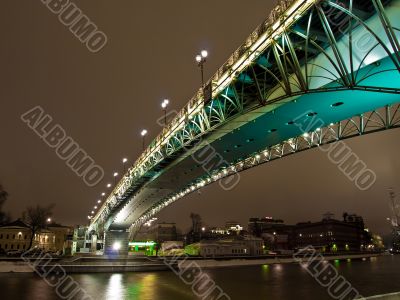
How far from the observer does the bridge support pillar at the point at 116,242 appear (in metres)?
77.2

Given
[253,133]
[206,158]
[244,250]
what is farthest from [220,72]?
[244,250]

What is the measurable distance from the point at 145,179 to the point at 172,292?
13.7m

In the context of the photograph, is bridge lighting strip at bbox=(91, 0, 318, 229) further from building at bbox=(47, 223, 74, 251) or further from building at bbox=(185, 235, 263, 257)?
building at bbox=(47, 223, 74, 251)

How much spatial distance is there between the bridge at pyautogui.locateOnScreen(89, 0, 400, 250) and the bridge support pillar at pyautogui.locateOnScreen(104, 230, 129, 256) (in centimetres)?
4321

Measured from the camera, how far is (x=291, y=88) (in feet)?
57.6

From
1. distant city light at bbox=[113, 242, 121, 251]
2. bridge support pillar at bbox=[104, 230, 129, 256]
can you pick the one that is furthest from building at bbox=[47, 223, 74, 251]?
distant city light at bbox=[113, 242, 121, 251]

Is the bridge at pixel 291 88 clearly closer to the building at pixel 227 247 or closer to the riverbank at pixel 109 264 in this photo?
the riverbank at pixel 109 264

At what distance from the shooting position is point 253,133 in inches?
957

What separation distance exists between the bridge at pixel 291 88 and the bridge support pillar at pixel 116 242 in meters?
43.2

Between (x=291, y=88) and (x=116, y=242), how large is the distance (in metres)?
70.2

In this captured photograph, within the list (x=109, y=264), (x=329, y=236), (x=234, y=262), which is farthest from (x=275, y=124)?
(x=329, y=236)

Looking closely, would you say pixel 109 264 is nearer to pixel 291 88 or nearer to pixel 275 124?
pixel 275 124

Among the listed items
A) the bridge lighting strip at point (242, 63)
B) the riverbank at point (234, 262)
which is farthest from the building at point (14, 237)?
the bridge lighting strip at point (242, 63)

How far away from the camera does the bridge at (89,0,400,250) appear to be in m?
12.7
